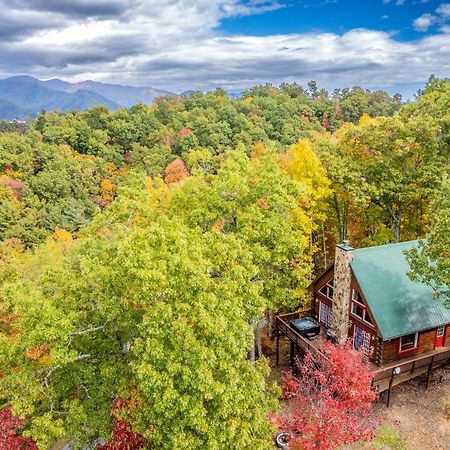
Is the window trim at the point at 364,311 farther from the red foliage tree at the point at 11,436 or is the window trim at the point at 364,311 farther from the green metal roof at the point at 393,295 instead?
the red foliage tree at the point at 11,436

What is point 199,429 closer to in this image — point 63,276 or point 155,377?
point 155,377

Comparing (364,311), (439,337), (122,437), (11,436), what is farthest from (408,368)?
(11,436)

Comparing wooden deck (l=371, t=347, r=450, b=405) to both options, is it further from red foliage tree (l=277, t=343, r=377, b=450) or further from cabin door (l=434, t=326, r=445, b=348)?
red foliage tree (l=277, t=343, r=377, b=450)

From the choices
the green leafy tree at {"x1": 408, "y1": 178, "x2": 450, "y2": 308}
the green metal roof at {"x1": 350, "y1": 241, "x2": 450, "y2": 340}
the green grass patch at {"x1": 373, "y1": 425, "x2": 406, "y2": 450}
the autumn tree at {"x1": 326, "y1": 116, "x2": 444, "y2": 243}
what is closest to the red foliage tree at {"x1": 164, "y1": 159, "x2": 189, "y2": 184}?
the autumn tree at {"x1": 326, "y1": 116, "x2": 444, "y2": 243}

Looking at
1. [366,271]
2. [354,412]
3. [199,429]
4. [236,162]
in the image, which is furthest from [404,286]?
[199,429]

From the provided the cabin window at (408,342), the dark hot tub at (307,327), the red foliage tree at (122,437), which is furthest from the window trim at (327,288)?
the red foliage tree at (122,437)
